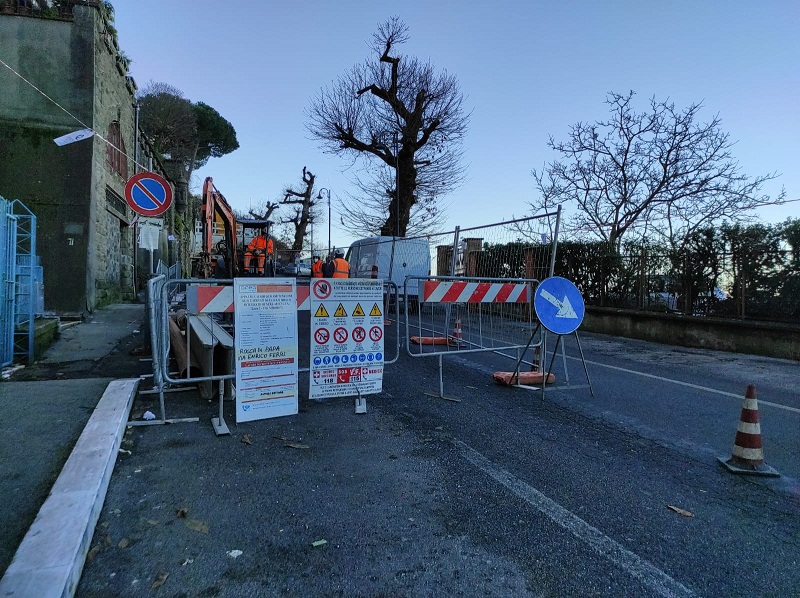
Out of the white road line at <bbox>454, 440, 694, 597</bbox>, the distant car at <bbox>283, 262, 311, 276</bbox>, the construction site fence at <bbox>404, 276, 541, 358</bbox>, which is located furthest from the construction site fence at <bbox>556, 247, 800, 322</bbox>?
the distant car at <bbox>283, 262, 311, 276</bbox>

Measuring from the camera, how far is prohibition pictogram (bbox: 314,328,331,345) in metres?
5.20

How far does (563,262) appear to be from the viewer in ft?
51.9

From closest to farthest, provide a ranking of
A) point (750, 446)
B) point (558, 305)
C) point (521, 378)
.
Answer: point (750, 446) → point (558, 305) → point (521, 378)

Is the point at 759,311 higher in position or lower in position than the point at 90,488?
higher

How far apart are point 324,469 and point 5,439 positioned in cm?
257

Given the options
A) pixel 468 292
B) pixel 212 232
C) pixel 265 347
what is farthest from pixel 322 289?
pixel 212 232

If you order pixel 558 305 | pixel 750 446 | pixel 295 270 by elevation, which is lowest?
pixel 750 446

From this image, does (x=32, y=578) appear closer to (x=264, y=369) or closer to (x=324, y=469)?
(x=324, y=469)

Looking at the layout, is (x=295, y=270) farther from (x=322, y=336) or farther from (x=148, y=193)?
(x=322, y=336)

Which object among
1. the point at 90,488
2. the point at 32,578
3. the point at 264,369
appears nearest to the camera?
the point at 32,578

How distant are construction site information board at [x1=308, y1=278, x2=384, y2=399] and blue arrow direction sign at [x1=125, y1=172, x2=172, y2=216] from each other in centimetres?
580

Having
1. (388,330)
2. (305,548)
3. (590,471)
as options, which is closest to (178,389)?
(305,548)

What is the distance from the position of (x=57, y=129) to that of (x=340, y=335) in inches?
462

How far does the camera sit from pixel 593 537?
2832 mm
